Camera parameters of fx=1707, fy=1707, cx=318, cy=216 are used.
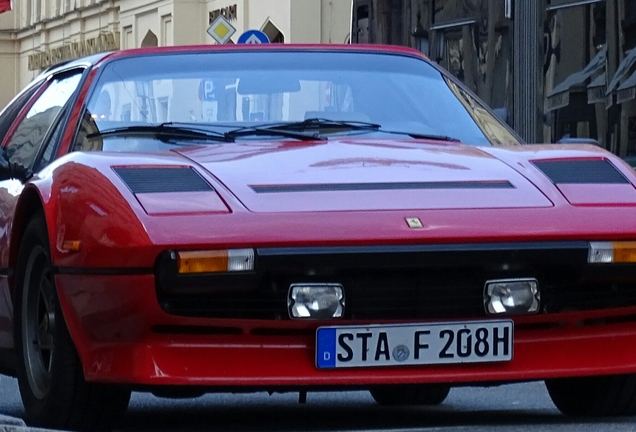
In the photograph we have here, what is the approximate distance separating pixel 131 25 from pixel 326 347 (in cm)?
4034

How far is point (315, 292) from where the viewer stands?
4477mm

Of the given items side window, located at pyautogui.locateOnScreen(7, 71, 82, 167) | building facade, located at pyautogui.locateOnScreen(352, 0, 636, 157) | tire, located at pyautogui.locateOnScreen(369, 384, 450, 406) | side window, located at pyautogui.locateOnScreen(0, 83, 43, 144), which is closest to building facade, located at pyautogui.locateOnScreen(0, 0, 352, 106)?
building facade, located at pyautogui.locateOnScreen(352, 0, 636, 157)

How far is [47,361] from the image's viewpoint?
16.7ft

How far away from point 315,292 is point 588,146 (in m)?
1.44

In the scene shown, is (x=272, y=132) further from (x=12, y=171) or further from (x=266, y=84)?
(x=12, y=171)

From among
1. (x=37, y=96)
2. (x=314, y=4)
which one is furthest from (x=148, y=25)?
(x=37, y=96)

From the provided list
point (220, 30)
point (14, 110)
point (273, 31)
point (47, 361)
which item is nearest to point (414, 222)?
point (47, 361)

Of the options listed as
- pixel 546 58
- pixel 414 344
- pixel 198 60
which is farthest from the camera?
pixel 546 58

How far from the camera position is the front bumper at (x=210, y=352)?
14.7ft

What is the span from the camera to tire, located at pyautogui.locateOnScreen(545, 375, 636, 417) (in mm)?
5137

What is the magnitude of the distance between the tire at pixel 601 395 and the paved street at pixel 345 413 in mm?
78

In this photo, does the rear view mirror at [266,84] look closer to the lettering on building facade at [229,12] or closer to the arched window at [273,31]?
the arched window at [273,31]

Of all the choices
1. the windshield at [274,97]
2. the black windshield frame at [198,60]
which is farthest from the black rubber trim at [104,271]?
the black windshield frame at [198,60]

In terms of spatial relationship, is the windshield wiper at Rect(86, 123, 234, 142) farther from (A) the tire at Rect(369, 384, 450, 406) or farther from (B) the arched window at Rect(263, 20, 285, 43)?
(B) the arched window at Rect(263, 20, 285, 43)
